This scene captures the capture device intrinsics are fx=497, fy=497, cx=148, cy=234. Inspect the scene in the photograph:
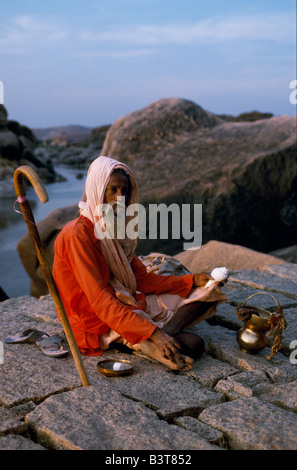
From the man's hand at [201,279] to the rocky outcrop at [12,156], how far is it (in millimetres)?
20681

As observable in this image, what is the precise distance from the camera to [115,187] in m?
3.31

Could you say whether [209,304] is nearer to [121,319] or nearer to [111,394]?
[121,319]

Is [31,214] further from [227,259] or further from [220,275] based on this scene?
[227,259]

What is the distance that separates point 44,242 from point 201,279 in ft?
18.1

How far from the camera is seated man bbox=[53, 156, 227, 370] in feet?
10.1

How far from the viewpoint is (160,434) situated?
7.63ft

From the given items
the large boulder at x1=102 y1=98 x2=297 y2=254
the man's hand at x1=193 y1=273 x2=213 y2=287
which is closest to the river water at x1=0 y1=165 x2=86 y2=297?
the large boulder at x1=102 y1=98 x2=297 y2=254

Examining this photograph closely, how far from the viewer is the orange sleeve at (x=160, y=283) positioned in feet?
11.9

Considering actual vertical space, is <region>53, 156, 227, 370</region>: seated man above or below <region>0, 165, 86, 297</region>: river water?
above

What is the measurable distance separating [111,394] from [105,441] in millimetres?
496

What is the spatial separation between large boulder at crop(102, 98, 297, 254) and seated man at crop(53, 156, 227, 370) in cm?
378

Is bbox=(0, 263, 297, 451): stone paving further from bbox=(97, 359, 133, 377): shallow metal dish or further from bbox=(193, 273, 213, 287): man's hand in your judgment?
bbox=(193, 273, 213, 287): man's hand

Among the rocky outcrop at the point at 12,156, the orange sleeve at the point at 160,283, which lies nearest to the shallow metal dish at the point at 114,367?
the orange sleeve at the point at 160,283
